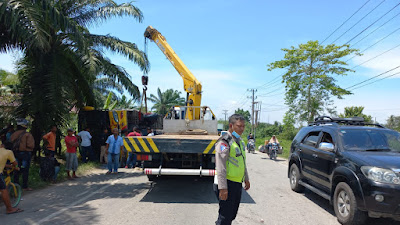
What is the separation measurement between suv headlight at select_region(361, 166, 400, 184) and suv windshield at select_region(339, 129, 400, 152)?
1.02 meters

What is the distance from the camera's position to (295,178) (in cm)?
800

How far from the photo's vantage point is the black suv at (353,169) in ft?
15.3

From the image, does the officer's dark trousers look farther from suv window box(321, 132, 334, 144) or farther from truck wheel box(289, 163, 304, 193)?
truck wheel box(289, 163, 304, 193)

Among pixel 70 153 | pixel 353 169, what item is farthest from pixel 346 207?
pixel 70 153

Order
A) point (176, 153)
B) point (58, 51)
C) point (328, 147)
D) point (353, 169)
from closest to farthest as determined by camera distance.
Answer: point (353, 169), point (328, 147), point (176, 153), point (58, 51)

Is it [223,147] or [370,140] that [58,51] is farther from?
[370,140]

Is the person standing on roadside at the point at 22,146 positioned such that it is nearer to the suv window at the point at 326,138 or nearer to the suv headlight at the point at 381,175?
the suv window at the point at 326,138

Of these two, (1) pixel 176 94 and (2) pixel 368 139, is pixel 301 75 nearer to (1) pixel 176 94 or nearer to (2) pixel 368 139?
(2) pixel 368 139

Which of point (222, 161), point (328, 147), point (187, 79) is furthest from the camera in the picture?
point (187, 79)

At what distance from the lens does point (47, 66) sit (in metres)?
10.5

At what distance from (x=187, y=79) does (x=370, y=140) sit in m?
7.25

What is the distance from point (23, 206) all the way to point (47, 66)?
19.1 ft

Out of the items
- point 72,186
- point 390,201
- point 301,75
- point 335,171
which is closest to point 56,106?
point 72,186

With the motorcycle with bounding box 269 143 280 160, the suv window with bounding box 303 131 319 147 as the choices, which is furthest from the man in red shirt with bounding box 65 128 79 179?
the motorcycle with bounding box 269 143 280 160
